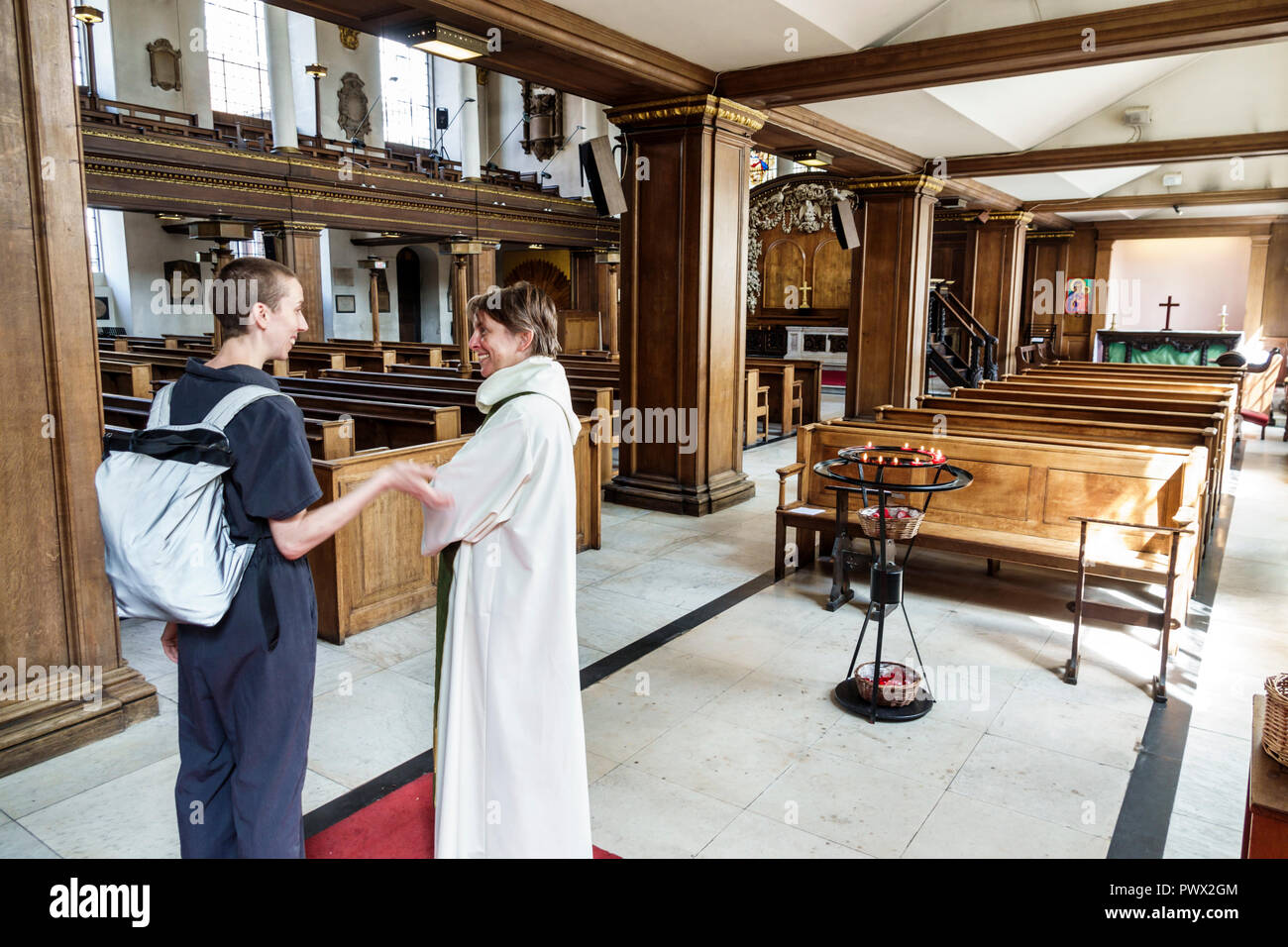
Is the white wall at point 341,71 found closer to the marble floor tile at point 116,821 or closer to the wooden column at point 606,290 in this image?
the wooden column at point 606,290

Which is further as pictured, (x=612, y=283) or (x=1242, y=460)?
(x=612, y=283)

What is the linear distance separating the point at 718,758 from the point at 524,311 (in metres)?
2.02

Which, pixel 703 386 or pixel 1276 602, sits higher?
pixel 703 386

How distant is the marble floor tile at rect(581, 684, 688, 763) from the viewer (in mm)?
3549

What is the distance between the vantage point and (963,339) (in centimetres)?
1518

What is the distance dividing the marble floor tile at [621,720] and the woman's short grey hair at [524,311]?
1.85 meters

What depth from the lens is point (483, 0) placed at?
5.02 meters

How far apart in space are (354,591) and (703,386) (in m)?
3.53

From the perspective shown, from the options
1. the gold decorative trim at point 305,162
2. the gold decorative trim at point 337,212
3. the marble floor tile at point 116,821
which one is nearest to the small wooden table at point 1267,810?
the marble floor tile at point 116,821

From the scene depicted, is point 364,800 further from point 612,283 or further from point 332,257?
point 332,257

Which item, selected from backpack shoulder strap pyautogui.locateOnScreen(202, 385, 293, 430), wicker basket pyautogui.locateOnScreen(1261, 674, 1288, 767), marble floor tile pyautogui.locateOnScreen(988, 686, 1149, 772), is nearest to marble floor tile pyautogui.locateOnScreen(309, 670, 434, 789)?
backpack shoulder strap pyautogui.locateOnScreen(202, 385, 293, 430)

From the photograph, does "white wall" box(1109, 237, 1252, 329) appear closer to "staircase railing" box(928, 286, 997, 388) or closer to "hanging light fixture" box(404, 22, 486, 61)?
"staircase railing" box(928, 286, 997, 388)

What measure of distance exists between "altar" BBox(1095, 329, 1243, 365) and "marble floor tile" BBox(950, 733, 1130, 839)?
52.0 feet
